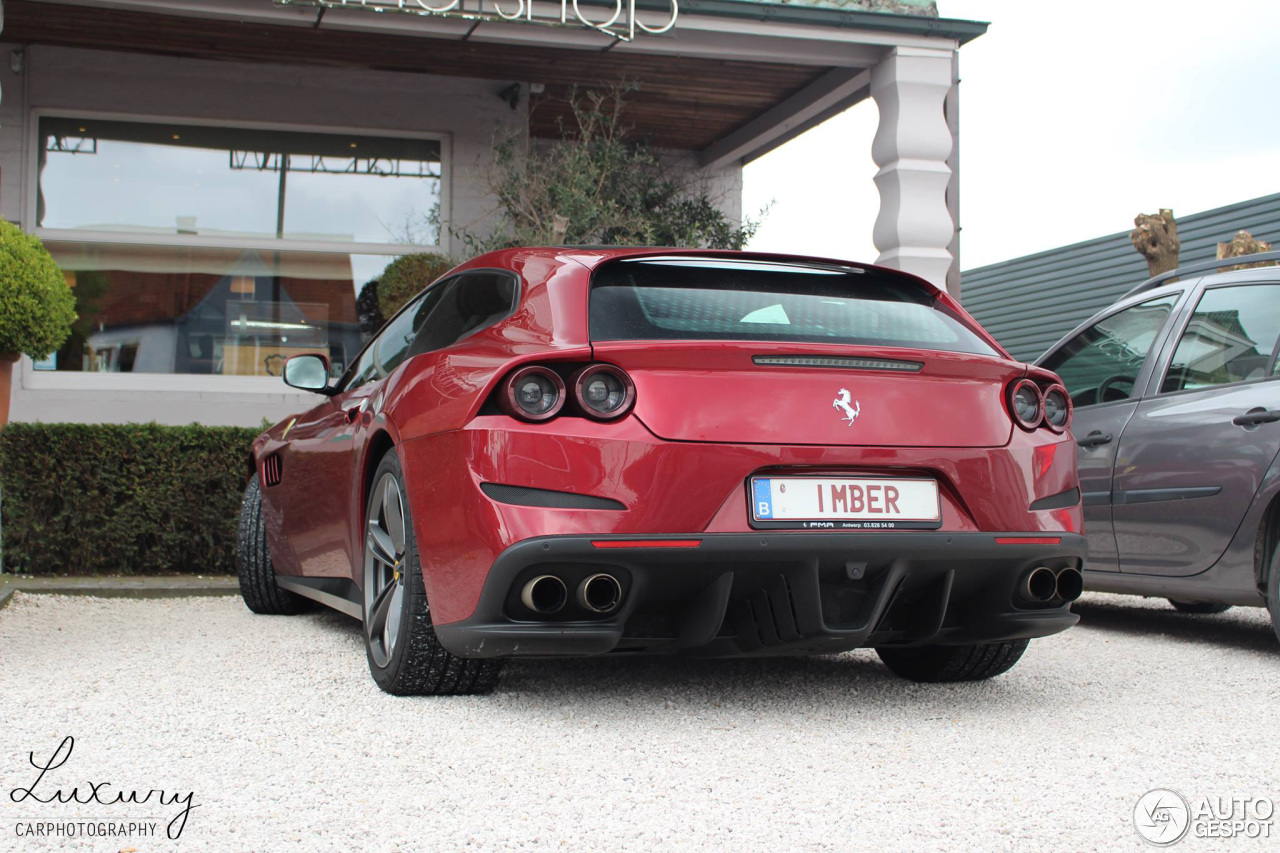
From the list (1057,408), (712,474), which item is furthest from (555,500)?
(1057,408)

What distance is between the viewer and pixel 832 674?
451cm

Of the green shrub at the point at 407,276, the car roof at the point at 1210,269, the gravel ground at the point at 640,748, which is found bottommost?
the gravel ground at the point at 640,748

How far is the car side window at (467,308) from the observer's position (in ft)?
12.9

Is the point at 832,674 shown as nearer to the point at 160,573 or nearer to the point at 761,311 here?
the point at 761,311

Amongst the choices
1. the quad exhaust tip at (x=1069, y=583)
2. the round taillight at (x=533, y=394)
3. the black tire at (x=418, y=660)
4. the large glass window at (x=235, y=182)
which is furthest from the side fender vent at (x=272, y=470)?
the large glass window at (x=235, y=182)

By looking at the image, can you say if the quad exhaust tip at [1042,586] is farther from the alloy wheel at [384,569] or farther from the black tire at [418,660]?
the alloy wheel at [384,569]

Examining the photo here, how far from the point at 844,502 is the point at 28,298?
5.02m

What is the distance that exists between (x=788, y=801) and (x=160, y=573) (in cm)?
577

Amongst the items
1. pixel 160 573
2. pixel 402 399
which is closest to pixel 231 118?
pixel 160 573

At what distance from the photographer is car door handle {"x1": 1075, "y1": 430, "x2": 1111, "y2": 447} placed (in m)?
5.69

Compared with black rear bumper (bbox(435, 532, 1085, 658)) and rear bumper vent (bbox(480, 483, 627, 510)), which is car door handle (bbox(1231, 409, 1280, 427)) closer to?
black rear bumper (bbox(435, 532, 1085, 658))

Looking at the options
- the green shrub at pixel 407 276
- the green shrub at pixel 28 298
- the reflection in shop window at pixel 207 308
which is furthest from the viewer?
the green shrub at pixel 407 276

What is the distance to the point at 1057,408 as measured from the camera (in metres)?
3.86

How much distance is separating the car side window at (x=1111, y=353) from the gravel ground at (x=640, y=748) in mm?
1364
